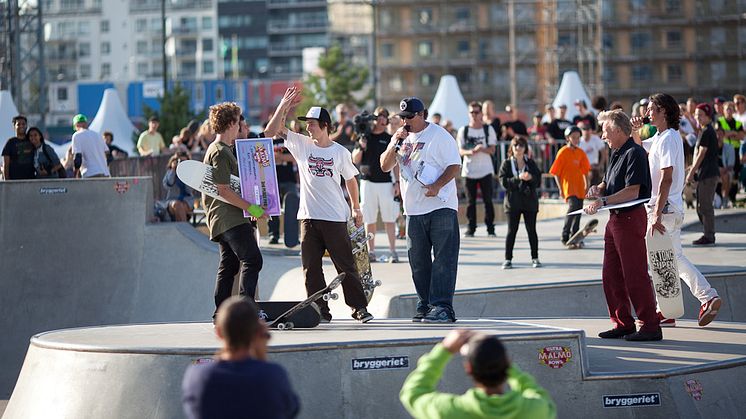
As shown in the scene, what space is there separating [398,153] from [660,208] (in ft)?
6.67

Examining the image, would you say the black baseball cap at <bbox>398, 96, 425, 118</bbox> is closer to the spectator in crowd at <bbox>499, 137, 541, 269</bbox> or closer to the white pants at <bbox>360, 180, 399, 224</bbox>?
the spectator in crowd at <bbox>499, 137, 541, 269</bbox>

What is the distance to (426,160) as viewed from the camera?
9.39 meters

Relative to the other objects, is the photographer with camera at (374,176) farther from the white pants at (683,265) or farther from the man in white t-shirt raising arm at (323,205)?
the white pants at (683,265)

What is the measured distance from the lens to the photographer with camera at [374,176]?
13.7 metres

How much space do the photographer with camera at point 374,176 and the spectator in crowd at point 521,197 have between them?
1.29 meters

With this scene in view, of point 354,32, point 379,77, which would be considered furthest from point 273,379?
point 354,32

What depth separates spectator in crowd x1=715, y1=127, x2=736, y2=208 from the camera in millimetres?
18516

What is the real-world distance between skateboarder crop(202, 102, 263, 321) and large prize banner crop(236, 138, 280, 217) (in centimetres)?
8

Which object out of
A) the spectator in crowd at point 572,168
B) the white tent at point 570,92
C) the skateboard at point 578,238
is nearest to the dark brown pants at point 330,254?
the spectator in crowd at point 572,168

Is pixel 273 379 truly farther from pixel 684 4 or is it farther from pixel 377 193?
pixel 684 4

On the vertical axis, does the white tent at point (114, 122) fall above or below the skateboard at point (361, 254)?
above

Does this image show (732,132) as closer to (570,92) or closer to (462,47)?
(570,92)

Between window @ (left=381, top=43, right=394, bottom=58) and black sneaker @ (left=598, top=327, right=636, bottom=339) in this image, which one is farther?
window @ (left=381, top=43, right=394, bottom=58)

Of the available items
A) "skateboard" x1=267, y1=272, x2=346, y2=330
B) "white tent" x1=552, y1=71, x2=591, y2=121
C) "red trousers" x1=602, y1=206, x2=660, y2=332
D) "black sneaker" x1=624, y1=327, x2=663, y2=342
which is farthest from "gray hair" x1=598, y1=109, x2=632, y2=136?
"white tent" x1=552, y1=71, x2=591, y2=121
